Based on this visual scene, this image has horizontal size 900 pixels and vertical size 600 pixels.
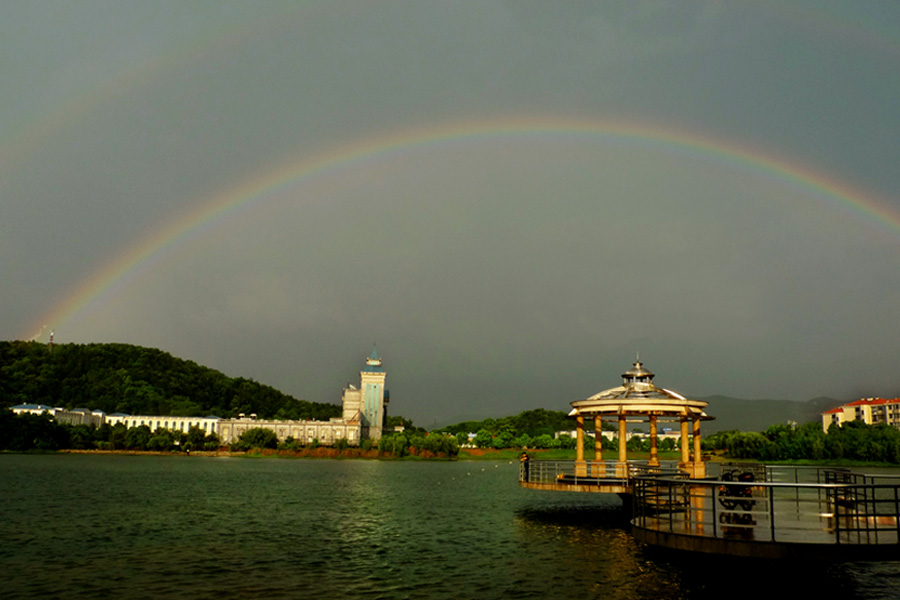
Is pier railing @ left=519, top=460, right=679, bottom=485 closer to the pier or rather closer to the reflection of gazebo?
the reflection of gazebo

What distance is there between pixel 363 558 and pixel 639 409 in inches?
596

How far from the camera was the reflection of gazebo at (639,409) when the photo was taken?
113 feet

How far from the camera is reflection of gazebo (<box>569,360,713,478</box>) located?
3444 cm

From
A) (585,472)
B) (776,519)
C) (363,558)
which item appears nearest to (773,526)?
(776,519)

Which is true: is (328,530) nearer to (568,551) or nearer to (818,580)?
(568,551)

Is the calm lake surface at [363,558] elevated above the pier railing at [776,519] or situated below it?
below

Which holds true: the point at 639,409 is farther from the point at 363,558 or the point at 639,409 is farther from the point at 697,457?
the point at 363,558

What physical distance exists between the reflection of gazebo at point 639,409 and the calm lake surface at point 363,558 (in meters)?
4.47

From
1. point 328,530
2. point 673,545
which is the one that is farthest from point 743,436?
point 673,545

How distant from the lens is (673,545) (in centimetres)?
1789

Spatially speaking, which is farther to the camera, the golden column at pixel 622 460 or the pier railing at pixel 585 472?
the golden column at pixel 622 460

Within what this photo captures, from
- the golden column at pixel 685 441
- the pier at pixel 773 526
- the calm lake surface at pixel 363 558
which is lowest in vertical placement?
the calm lake surface at pixel 363 558

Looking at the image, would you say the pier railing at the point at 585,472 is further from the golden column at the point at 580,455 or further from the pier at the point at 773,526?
the pier at the point at 773,526

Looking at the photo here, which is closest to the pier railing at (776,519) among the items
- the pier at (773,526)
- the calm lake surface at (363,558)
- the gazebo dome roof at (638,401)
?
the pier at (773,526)
